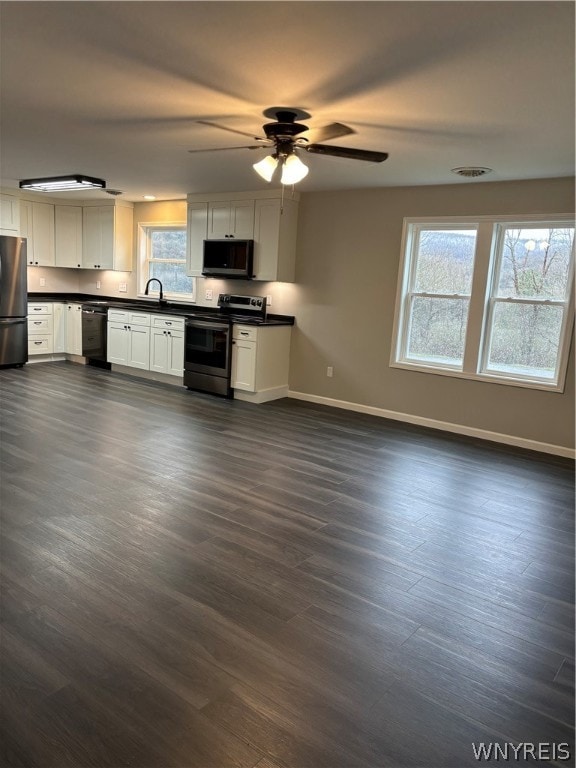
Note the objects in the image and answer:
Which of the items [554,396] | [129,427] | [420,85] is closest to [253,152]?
[420,85]

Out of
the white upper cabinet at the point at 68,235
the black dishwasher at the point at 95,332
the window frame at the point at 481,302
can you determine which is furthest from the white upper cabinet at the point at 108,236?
the window frame at the point at 481,302

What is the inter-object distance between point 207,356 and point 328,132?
11.9 feet

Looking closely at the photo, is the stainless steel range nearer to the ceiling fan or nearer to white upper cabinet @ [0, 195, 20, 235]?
the ceiling fan

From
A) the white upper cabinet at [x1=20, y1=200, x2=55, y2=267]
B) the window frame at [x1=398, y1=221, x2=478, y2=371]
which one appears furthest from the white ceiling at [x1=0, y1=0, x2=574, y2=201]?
the white upper cabinet at [x1=20, y1=200, x2=55, y2=267]

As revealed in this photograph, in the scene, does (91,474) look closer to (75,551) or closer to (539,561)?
(75,551)

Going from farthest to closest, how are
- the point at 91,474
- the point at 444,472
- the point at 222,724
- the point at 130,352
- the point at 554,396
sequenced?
the point at 130,352, the point at 554,396, the point at 444,472, the point at 91,474, the point at 222,724

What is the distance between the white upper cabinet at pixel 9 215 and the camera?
284 inches

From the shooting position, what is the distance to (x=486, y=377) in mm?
5082

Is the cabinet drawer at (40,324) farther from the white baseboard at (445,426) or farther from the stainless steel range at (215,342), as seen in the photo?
the white baseboard at (445,426)

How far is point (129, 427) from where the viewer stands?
4.86 metres

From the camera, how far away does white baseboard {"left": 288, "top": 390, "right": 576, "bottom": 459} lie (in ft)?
15.8

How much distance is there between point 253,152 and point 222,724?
3.81m

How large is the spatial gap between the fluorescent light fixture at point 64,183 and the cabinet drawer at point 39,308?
1.66 meters

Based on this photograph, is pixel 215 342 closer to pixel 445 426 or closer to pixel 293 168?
pixel 445 426
